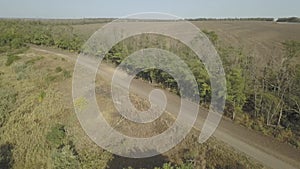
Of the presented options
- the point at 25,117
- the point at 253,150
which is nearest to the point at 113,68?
the point at 25,117

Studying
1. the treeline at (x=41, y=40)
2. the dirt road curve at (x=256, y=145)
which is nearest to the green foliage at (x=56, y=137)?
the dirt road curve at (x=256, y=145)

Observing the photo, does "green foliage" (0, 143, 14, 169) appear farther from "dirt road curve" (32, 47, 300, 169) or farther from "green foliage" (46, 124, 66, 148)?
"dirt road curve" (32, 47, 300, 169)

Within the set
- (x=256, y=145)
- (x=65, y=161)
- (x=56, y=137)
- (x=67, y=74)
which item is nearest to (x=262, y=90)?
(x=256, y=145)

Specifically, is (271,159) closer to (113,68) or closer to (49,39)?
(113,68)

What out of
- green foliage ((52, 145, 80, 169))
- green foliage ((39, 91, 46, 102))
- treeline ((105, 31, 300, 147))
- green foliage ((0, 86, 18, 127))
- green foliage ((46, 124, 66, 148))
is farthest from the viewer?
green foliage ((39, 91, 46, 102))

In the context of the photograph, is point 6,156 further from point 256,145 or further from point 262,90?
point 262,90

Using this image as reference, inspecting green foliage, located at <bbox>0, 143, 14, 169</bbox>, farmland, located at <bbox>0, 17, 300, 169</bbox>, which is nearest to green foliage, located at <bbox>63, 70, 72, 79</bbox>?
farmland, located at <bbox>0, 17, 300, 169</bbox>

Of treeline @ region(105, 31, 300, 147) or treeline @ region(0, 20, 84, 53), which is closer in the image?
treeline @ region(105, 31, 300, 147)

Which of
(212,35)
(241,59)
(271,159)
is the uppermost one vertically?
(212,35)
